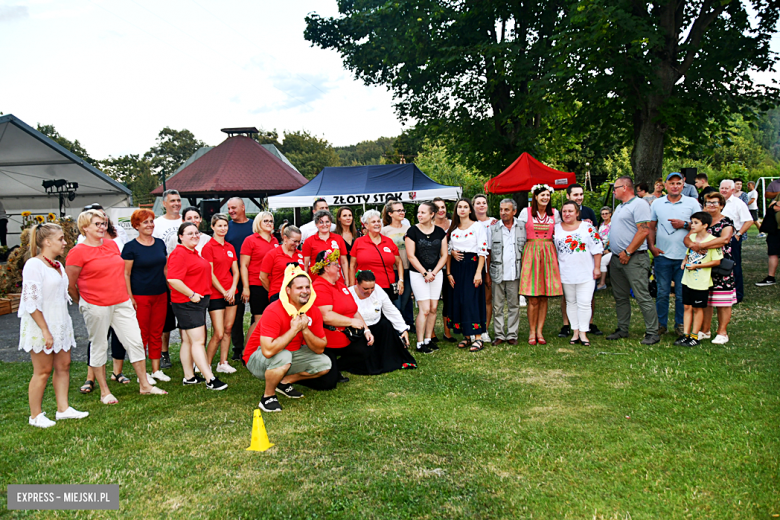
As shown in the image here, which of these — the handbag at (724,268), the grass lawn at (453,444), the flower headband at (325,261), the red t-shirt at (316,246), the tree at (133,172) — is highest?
the tree at (133,172)

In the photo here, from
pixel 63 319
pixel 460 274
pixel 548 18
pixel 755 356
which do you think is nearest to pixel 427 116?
pixel 548 18

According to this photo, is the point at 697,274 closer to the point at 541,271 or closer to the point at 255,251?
the point at 541,271

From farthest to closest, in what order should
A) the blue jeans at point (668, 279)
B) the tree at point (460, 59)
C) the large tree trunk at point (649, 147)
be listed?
the tree at point (460, 59) < the large tree trunk at point (649, 147) < the blue jeans at point (668, 279)

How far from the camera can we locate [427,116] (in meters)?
16.5

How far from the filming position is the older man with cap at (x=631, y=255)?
6.02 meters

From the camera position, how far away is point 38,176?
15922 millimetres

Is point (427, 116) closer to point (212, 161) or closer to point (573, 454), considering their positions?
point (212, 161)

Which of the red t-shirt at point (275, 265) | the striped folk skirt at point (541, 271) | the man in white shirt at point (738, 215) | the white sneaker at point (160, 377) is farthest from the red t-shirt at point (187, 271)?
the man in white shirt at point (738, 215)

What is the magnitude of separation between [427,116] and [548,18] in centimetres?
451

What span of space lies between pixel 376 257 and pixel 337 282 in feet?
2.93

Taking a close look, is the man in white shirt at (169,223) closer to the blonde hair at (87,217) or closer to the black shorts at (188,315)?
the black shorts at (188,315)

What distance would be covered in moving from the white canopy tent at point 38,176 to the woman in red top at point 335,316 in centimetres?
1281

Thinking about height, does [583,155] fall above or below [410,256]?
above

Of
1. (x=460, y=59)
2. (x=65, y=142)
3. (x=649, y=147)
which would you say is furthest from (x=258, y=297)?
(x=65, y=142)
